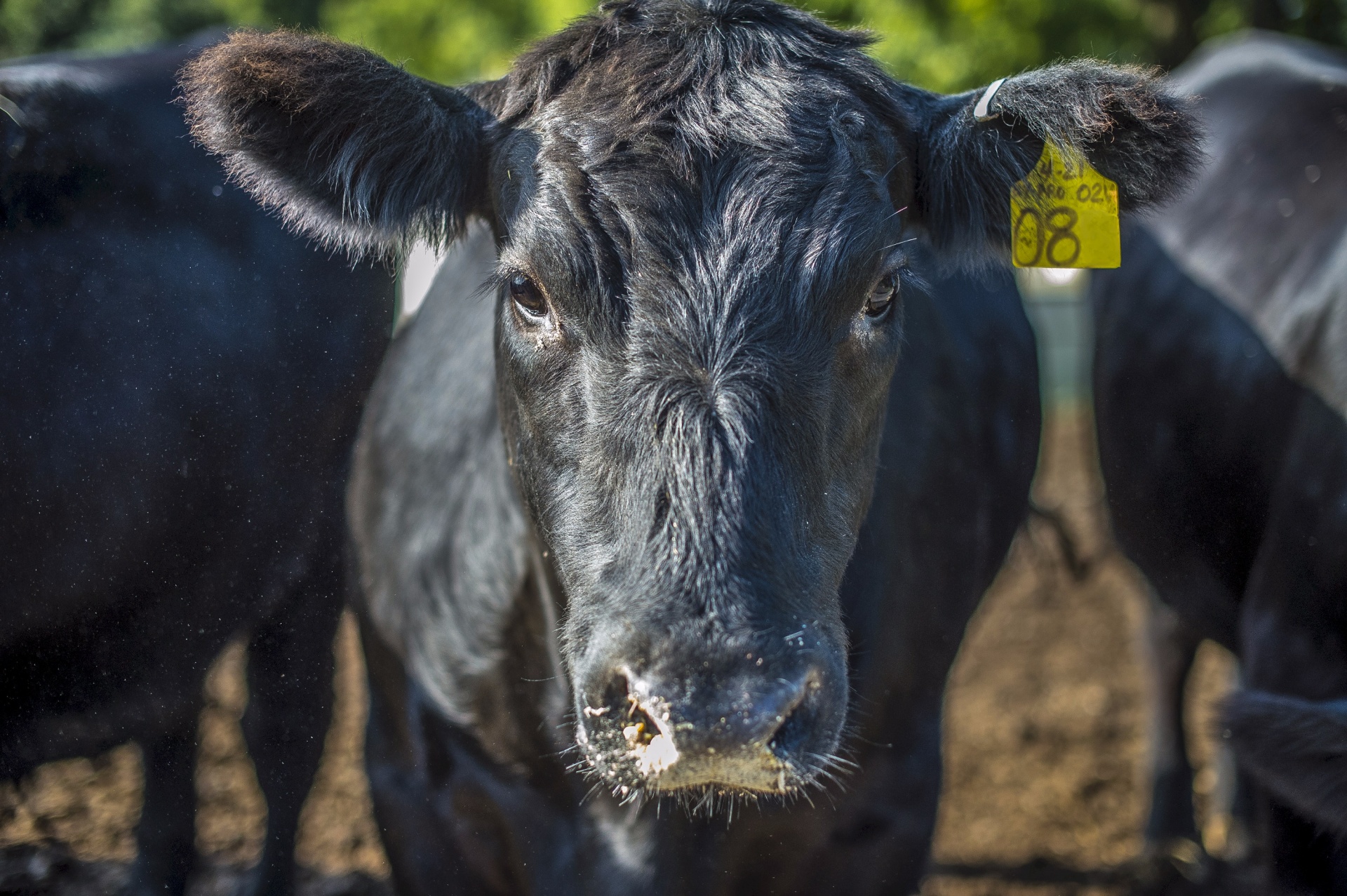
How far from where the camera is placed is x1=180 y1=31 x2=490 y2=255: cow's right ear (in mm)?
1932

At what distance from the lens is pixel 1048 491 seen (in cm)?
888

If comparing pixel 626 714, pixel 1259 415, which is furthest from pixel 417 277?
pixel 1259 415

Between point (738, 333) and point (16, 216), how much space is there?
1.38m

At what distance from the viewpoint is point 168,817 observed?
2.76m

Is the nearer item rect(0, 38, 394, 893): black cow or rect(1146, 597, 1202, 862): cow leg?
rect(0, 38, 394, 893): black cow

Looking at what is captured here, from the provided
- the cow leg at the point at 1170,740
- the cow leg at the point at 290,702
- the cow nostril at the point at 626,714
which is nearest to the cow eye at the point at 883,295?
the cow nostril at the point at 626,714

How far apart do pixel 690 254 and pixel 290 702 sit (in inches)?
70.6

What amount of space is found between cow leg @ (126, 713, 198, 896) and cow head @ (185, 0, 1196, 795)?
113 centimetres

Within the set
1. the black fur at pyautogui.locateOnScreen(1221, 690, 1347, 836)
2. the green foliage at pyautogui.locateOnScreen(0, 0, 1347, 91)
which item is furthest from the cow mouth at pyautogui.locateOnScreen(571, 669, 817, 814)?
the green foliage at pyautogui.locateOnScreen(0, 0, 1347, 91)

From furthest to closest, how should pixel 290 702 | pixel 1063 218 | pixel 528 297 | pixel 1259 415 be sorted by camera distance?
1. pixel 1259 415
2. pixel 290 702
3. pixel 1063 218
4. pixel 528 297

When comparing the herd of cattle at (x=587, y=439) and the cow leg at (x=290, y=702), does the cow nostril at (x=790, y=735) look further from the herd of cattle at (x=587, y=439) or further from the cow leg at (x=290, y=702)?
the cow leg at (x=290, y=702)

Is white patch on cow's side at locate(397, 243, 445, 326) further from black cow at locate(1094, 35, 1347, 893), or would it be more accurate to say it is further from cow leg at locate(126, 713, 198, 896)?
black cow at locate(1094, 35, 1347, 893)

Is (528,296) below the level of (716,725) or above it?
above

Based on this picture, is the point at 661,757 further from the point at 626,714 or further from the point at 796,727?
the point at 796,727
